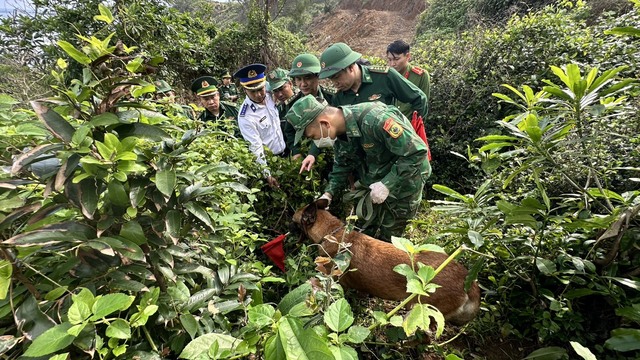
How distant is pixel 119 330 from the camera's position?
0.93 meters

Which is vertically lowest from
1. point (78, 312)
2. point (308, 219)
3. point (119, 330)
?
point (308, 219)

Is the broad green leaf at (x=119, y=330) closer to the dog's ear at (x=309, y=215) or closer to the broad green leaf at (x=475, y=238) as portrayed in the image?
the broad green leaf at (x=475, y=238)

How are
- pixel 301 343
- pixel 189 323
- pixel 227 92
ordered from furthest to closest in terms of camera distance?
pixel 227 92 < pixel 189 323 < pixel 301 343

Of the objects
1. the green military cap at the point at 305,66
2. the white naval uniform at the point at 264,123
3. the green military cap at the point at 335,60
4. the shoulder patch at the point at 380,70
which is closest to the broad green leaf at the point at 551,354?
the green military cap at the point at 335,60

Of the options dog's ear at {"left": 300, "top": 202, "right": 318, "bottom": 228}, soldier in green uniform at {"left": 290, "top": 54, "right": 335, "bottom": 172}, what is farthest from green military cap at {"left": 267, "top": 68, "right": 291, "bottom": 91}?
dog's ear at {"left": 300, "top": 202, "right": 318, "bottom": 228}

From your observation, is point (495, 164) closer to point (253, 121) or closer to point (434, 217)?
point (434, 217)

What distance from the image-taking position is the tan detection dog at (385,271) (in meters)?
2.19

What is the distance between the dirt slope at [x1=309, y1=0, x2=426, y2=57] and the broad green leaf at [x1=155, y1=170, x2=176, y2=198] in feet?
68.4

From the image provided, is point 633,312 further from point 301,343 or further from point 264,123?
point 264,123

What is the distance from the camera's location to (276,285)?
8.43 feet

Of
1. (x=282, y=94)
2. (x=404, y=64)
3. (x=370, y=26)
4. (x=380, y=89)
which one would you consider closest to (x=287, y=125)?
(x=282, y=94)

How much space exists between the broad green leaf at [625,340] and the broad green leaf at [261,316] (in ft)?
4.88

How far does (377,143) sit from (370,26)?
25470mm

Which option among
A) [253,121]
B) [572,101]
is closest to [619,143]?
[572,101]
